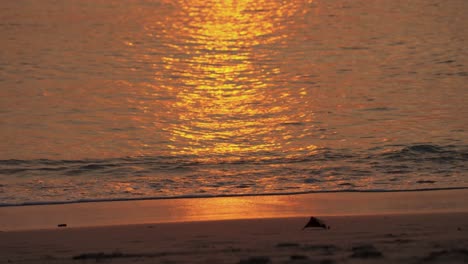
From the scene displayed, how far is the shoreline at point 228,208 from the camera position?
401 inches

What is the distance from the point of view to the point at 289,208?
10844mm

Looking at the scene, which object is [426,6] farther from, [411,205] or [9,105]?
[411,205]

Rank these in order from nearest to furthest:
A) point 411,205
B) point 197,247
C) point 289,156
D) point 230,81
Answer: point 197,247 < point 411,205 < point 289,156 < point 230,81

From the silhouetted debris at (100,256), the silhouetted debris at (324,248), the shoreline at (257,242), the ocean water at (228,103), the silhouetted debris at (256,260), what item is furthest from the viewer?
the ocean water at (228,103)

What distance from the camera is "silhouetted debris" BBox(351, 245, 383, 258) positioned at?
734cm

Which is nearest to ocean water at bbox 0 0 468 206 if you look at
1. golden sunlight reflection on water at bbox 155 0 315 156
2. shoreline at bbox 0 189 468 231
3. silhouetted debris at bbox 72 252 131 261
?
golden sunlight reflection on water at bbox 155 0 315 156

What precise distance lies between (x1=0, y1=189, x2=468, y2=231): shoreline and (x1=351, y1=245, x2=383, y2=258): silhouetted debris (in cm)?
243

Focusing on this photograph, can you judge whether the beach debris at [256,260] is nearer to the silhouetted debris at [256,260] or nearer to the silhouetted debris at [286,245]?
the silhouetted debris at [256,260]

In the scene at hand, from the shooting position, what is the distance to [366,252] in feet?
24.5

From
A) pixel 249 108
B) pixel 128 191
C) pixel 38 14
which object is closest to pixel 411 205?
pixel 128 191

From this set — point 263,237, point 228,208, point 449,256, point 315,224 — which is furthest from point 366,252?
point 228,208

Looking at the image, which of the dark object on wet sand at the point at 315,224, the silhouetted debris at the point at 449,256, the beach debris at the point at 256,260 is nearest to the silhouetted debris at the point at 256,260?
the beach debris at the point at 256,260

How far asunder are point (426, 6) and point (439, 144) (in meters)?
24.7

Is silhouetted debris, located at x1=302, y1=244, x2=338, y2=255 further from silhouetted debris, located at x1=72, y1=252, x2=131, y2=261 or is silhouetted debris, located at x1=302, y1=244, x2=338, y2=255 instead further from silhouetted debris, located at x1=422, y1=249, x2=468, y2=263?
silhouetted debris, located at x1=72, y1=252, x2=131, y2=261
